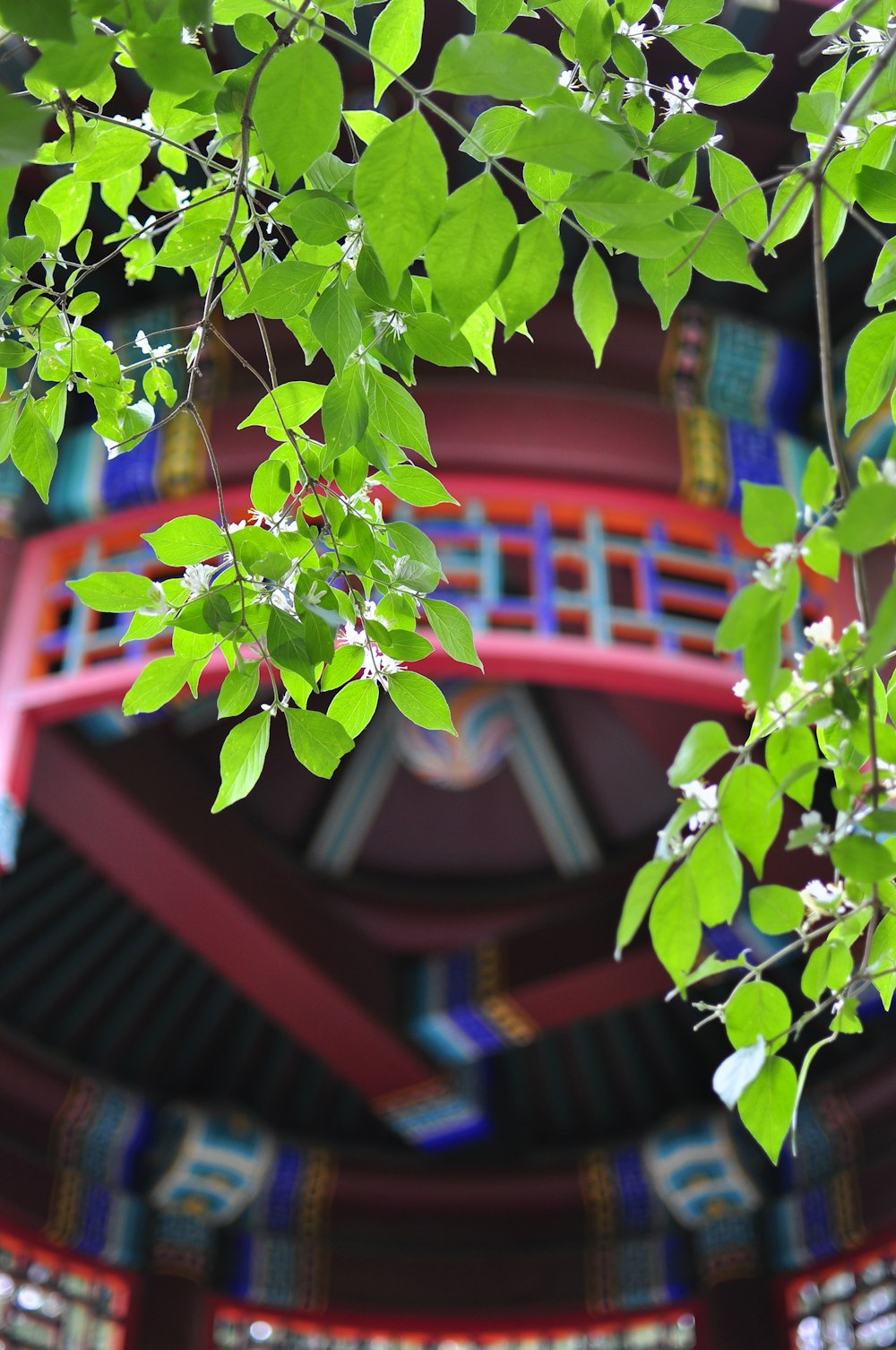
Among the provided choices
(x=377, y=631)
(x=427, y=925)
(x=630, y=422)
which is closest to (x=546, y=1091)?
(x=427, y=925)

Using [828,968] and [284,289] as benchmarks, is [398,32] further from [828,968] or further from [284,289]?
[828,968]

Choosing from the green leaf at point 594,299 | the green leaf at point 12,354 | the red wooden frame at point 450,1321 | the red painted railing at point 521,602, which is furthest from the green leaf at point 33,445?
the red wooden frame at point 450,1321

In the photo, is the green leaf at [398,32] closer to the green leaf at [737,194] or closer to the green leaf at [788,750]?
the green leaf at [737,194]

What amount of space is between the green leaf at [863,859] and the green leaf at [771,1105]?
125mm

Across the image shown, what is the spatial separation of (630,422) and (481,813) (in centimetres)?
198

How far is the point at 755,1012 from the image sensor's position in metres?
0.83

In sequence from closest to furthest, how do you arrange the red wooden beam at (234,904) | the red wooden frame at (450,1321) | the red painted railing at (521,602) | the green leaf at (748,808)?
the green leaf at (748,808), the red painted railing at (521,602), the red wooden beam at (234,904), the red wooden frame at (450,1321)

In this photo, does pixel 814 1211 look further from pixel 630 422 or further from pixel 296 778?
pixel 630 422

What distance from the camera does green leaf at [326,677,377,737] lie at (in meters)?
0.95

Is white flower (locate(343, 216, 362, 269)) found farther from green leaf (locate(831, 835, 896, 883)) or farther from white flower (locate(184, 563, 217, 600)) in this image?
green leaf (locate(831, 835, 896, 883))

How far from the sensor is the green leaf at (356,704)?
3.12 feet

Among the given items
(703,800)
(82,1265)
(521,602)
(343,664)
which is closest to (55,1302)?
(82,1265)

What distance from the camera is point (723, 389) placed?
Result: 350 cm

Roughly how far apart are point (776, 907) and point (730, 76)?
47 centimetres
